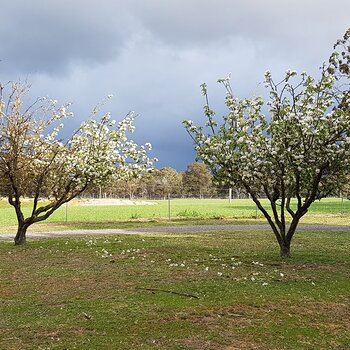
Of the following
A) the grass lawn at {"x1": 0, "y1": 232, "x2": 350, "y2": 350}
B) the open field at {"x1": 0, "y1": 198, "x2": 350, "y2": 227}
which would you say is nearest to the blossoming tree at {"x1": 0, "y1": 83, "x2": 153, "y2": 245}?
the grass lawn at {"x1": 0, "y1": 232, "x2": 350, "y2": 350}

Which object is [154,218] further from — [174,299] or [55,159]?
[174,299]

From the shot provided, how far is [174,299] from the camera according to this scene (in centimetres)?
899

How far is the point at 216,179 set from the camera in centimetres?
1448

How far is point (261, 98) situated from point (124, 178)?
816 cm

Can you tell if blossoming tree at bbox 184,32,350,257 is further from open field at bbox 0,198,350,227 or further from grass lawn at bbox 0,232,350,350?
open field at bbox 0,198,350,227

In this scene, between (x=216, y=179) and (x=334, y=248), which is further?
(x=334, y=248)

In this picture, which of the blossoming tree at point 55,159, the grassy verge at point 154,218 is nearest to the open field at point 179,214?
the grassy verge at point 154,218

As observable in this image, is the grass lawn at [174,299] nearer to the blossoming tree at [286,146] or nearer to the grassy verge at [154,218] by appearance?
the blossoming tree at [286,146]

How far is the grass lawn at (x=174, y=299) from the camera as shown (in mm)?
6648

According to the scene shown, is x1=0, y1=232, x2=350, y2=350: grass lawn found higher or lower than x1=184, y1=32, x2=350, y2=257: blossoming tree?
lower

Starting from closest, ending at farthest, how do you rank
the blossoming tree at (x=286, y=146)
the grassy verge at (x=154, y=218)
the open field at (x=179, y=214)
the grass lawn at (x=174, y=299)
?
the grass lawn at (x=174, y=299)
the blossoming tree at (x=286, y=146)
the grassy verge at (x=154, y=218)
the open field at (x=179, y=214)

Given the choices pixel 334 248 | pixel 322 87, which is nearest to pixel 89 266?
pixel 322 87

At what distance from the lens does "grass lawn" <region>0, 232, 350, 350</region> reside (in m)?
6.65

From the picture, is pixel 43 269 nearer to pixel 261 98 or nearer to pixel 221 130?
pixel 221 130
